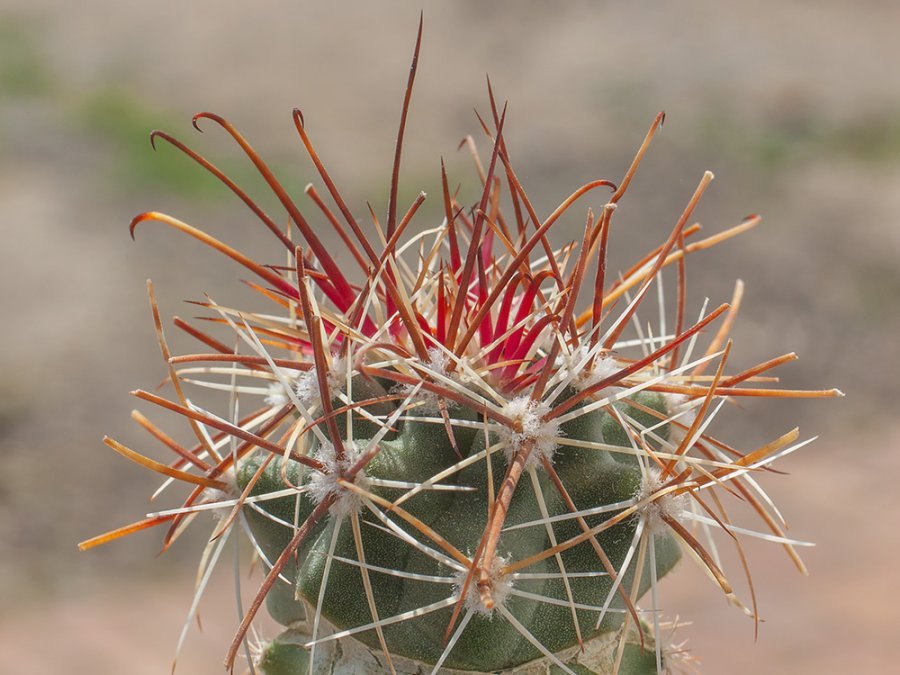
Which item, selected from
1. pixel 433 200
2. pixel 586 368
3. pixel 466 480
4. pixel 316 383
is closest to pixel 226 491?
pixel 316 383

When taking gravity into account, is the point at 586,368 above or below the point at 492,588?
above

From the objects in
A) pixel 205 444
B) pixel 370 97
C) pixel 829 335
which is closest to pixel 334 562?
pixel 205 444

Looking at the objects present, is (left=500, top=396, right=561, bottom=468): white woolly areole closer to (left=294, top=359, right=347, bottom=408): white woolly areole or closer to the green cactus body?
the green cactus body

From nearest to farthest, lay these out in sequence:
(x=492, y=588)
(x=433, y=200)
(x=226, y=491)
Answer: (x=492, y=588) → (x=226, y=491) → (x=433, y=200)

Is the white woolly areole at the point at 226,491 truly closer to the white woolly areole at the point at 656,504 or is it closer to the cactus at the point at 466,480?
the cactus at the point at 466,480

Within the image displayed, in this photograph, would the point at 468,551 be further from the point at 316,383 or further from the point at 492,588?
the point at 316,383

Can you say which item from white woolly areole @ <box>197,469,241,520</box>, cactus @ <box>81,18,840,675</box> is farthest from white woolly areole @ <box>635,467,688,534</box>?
white woolly areole @ <box>197,469,241,520</box>
